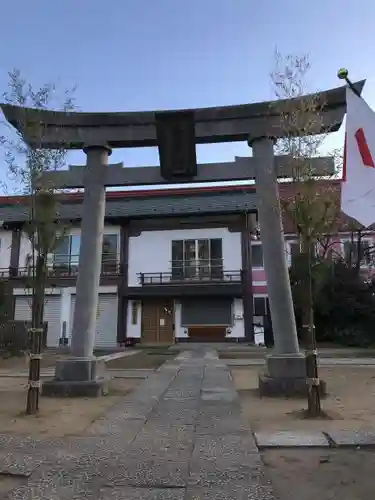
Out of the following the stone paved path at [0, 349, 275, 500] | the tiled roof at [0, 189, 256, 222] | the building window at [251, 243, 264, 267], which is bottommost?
the stone paved path at [0, 349, 275, 500]

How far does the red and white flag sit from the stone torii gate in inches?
81.2

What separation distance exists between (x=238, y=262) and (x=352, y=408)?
57.4ft

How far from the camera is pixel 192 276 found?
2417 cm

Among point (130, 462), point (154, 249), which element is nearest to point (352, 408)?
point (130, 462)

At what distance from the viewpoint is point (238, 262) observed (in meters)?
23.9

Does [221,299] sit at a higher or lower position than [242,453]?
higher

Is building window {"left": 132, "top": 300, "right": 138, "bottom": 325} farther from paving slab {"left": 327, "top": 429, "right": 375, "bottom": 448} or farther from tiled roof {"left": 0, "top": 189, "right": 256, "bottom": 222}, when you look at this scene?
paving slab {"left": 327, "top": 429, "right": 375, "bottom": 448}

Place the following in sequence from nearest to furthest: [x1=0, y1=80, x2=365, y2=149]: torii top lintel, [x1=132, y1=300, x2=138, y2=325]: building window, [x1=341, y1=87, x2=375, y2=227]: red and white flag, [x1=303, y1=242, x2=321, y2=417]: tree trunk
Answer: [x1=341, y1=87, x2=375, y2=227]: red and white flag, [x1=303, y1=242, x2=321, y2=417]: tree trunk, [x1=0, y1=80, x2=365, y2=149]: torii top lintel, [x1=132, y1=300, x2=138, y2=325]: building window

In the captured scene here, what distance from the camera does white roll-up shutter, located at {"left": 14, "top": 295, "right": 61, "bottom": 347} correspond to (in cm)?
2403

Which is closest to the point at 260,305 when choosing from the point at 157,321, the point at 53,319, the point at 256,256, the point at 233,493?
the point at 256,256

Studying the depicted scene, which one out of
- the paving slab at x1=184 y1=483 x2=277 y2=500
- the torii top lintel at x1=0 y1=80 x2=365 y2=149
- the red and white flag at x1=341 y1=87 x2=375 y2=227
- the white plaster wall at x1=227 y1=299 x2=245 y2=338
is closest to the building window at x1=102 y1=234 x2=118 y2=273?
the white plaster wall at x1=227 y1=299 x2=245 y2=338

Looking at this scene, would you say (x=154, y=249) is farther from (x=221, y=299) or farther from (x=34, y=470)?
(x=34, y=470)

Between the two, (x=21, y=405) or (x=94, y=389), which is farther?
(x=94, y=389)

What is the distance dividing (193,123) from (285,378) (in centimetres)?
518
